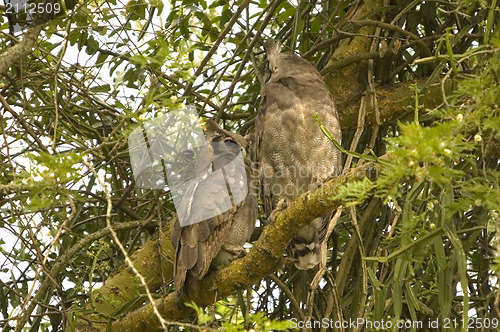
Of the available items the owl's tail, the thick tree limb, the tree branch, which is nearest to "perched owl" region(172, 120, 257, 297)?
the thick tree limb

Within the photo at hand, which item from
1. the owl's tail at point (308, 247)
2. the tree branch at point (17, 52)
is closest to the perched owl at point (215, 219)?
the owl's tail at point (308, 247)

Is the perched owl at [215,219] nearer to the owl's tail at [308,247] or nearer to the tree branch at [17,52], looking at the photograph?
the owl's tail at [308,247]

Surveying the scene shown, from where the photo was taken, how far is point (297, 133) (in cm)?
328

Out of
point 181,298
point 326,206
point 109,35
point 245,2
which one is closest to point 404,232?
point 326,206

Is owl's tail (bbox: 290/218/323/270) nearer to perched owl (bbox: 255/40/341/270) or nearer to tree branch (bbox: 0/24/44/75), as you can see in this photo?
perched owl (bbox: 255/40/341/270)

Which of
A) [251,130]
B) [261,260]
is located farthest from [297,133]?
[261,260]

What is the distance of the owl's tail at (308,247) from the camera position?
3.17 metres

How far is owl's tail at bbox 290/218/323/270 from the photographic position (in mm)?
3168

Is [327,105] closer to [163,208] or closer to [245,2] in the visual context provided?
[245,2]

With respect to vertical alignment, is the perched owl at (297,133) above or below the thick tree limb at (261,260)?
above

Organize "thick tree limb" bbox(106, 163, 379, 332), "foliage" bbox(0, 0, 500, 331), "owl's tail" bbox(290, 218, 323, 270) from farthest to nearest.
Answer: "owl's tail" bbox(290, 218, 323, 270), "foliage" bbox(0, 0, 500, 331), "thick tree limb" bbox(106, 163, 379, 332)

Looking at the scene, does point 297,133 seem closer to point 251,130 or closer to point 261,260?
point 251,130

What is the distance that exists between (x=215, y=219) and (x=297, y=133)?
67 cm

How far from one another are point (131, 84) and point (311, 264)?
1345mm
